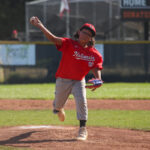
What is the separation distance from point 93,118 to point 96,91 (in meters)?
5.25

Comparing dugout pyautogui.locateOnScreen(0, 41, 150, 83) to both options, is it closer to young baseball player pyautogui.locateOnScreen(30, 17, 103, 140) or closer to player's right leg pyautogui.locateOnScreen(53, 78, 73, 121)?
player's right leg pyautogui.locateOnScreen(53, 78, 73, 121)

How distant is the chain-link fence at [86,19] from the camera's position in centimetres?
2252

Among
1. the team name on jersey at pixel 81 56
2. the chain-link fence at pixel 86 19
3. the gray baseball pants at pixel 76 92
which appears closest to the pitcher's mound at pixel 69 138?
the gray baseball pants at pixel 76 92

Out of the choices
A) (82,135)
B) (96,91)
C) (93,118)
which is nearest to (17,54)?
(96,91)

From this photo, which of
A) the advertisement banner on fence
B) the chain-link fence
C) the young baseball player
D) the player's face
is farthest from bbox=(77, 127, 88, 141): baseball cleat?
the chain-link fence

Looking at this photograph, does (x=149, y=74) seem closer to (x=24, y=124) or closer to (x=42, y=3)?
(x=24, y=124)

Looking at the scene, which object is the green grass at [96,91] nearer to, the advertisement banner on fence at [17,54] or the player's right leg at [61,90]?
the advertisement banner on fence at [17,54]

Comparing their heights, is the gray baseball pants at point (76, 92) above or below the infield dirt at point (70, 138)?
above

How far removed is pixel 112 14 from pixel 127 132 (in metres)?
18.3

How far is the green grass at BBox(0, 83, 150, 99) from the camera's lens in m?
12.0

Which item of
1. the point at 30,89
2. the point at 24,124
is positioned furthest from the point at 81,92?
the point at 30,89

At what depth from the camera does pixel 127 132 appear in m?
6.56

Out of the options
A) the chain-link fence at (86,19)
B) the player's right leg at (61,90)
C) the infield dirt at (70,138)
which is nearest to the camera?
the infield dirt at (70,138)

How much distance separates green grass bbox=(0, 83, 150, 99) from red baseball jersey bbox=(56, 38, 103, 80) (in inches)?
238
